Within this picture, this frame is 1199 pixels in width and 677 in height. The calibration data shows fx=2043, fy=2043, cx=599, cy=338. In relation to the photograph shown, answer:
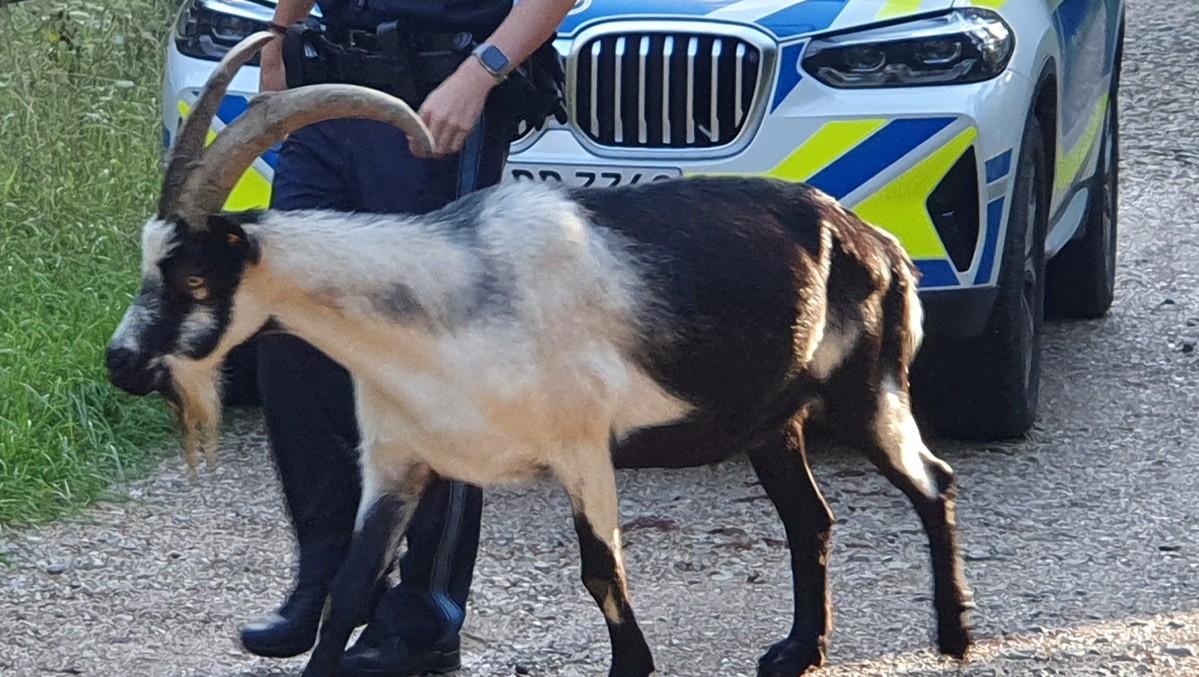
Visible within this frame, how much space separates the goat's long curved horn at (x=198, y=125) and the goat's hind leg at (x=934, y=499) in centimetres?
165

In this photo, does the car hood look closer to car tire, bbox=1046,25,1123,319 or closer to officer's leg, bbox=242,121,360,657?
officer's leg, bbox=242,121,360,657

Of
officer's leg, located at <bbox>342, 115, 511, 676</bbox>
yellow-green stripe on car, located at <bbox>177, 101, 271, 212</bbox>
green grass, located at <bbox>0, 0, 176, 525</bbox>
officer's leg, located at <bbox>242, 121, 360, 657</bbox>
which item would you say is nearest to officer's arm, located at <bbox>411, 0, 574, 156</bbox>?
officer's leg, located at <bbox>342, 115, 511, 676</bbox>

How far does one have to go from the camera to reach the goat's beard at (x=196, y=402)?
147 inches

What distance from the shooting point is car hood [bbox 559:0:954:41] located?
579 cm

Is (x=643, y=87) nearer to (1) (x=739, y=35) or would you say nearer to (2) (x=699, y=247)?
(1) (x=739, y=35)

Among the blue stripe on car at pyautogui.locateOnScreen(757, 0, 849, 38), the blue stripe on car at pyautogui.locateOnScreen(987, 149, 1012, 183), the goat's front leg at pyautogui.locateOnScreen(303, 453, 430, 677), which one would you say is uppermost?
the blue stripe on car at pyautogui.locateOnScreen(757, 0, 849, 38)

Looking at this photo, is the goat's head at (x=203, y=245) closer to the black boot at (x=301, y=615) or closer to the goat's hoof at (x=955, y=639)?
the black boot at (x=301, y=615)

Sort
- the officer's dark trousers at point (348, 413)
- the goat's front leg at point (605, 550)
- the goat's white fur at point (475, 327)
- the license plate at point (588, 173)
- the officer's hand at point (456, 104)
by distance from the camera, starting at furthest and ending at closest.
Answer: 1. the license plate at point (588, 173)
2. the officer's dark trousers at point (348, 413)
3. the officer's hand at point (456, 104)
4. the goat's front leg at point (605, 550)
5. the goat's white fur at point (475, 327)

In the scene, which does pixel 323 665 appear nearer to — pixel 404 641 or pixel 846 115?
pixel 404 641

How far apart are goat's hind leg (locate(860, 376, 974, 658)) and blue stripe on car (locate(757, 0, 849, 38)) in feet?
5.00

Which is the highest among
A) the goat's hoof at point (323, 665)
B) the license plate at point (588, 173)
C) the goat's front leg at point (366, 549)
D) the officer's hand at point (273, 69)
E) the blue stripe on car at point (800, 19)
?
the officer's hand at point (273, 69)

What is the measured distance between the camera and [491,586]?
527cm

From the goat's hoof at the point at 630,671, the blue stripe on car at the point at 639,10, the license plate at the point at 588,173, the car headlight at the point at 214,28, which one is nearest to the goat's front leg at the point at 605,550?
the goat's hoof at the point at 630,671

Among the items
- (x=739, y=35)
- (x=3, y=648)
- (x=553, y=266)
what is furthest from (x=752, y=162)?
(x=3, y=648)
